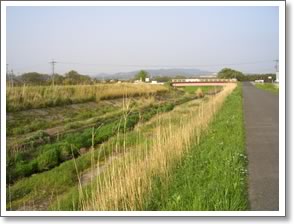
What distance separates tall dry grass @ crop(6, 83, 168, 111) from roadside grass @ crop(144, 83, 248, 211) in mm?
2558

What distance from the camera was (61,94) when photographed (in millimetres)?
13273

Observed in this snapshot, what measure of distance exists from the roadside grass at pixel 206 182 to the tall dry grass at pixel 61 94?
256cm

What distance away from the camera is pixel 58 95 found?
12930 millimetres

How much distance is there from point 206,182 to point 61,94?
9.80 m

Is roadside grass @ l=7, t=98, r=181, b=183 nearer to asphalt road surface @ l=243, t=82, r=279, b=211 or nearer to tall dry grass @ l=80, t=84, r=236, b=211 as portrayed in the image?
tall dry grass @ l=80, t=84, r=236, b=211

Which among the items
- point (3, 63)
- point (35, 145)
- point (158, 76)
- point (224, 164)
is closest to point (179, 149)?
point (224, 164)

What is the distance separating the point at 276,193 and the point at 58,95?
9.97 m

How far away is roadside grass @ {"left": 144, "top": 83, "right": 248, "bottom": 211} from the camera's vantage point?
3.54 metres

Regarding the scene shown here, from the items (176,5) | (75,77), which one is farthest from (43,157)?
(176,5)

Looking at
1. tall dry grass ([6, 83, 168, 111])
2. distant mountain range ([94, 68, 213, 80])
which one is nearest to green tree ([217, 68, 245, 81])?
distant mountain range ([94, 68, 213, 80])

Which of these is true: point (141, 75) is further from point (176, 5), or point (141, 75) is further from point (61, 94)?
point (61, 94)

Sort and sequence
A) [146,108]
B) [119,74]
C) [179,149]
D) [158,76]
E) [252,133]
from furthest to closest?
1. [146,108]
2. [252,133]
3. [179,149]
4. [158,76]
5. [119,74]
